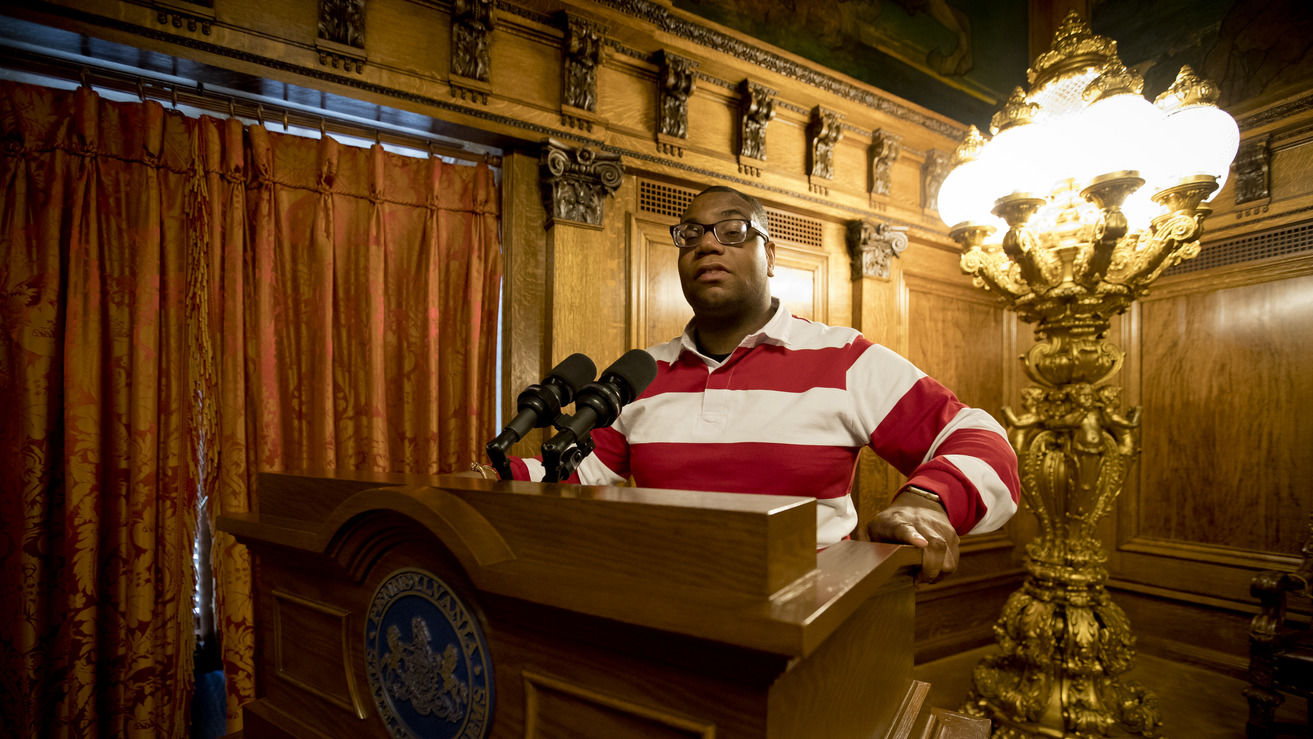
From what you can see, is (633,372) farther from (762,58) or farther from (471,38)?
(762,58)

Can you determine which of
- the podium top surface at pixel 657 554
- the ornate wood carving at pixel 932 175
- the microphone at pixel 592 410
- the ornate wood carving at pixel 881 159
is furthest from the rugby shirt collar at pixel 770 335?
the ornate wood carving at pixel 932 175

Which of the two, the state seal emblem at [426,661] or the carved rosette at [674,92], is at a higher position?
the carved rosette at [674,92]

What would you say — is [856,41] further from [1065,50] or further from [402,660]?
[402,660]

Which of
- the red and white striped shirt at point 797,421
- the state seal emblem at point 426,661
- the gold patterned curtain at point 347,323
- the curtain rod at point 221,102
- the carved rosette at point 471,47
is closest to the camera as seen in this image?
the state seal emblem at point 426,661

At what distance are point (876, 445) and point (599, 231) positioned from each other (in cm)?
186

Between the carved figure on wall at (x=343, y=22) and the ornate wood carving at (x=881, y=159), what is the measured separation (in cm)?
307

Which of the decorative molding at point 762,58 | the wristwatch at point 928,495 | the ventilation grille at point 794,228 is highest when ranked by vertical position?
the decorative molding at point 762,58

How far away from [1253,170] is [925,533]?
14.4ft

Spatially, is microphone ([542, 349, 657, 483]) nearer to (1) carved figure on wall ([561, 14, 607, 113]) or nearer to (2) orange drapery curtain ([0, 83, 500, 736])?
(2) orange drapery curtain ([0, 83, 500, 736])

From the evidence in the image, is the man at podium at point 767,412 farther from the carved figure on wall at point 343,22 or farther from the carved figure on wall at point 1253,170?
the carved figure on wall at point 1253,170

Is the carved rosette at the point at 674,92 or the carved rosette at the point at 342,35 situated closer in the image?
the carved rosette at the point at 342,35

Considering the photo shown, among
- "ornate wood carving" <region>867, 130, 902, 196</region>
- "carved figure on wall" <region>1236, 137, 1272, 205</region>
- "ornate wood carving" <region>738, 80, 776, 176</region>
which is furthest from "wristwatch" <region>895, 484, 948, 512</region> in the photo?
"carved figure on wall" <region>1236, 137, 1272, 205</region>

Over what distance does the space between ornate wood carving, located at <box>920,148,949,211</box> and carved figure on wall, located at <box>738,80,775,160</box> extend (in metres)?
1.43

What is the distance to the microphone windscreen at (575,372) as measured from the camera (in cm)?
103
